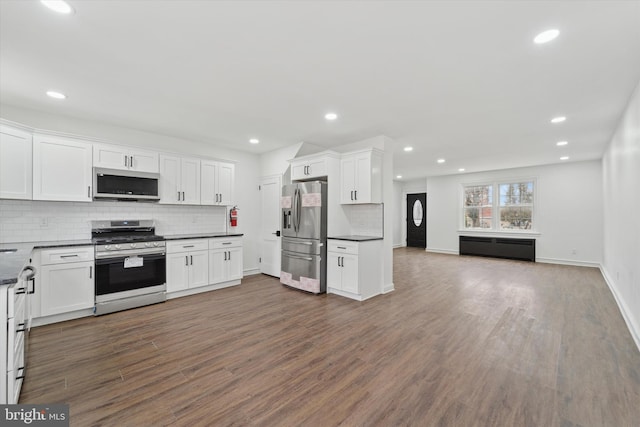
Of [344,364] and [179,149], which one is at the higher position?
[179,149]

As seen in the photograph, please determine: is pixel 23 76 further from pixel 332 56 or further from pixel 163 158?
pixel 332 56

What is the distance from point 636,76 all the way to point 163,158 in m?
5.93

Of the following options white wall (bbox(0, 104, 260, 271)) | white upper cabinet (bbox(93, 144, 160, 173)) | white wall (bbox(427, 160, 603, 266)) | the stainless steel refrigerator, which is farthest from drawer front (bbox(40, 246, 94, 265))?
white wall (bbox(427, 160, 603, 266))

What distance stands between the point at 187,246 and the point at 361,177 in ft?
9.96

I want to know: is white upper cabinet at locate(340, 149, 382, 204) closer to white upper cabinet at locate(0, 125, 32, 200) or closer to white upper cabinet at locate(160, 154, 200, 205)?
white upper cabinet at locate(160, 154, 200, 205)

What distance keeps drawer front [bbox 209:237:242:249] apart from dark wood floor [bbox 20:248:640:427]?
0.94 metres

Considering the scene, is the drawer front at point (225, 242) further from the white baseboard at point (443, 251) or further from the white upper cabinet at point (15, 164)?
the white baseboard at point (443, 251)

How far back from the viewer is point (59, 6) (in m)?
1.82

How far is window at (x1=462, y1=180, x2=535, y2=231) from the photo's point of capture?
7.96m

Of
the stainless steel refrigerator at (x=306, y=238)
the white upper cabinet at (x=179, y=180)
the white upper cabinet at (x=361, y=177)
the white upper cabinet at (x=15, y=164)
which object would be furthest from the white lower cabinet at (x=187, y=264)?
the white upper cabinet at (x=361, y=177)

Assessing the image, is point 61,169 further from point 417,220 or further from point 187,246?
point 417,220

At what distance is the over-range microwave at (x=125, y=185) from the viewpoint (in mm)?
3863

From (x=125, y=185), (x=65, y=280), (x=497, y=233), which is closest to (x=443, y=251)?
(x=497, y=233)

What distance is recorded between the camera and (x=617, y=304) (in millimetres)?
4004
